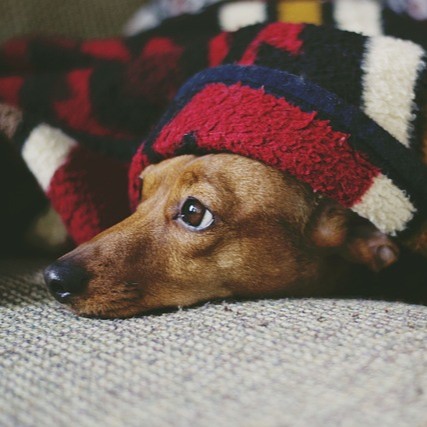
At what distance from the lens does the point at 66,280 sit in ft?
3.67

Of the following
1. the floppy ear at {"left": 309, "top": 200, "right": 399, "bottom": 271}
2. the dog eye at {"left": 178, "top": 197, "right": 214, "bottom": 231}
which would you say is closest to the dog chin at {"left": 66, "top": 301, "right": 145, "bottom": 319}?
the dog eye at {"left": 178, "top": 197, "right": 214, "bottom": 231}

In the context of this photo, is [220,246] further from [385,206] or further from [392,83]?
[392,83]

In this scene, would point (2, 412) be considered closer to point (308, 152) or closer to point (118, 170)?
point (308, 152)

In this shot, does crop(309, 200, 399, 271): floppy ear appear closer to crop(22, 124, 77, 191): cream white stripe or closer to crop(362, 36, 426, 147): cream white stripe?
crop(362, 36, 426, 147): cream white stripe

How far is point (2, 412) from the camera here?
78cm

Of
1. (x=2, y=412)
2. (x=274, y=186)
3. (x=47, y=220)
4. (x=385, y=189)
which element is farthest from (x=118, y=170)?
(x=2, y=412)

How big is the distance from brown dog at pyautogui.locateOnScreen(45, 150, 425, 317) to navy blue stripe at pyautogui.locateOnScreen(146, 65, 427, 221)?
14 centimetres

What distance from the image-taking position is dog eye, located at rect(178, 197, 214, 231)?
3.96ft

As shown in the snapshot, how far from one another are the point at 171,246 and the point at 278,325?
0.31 meters

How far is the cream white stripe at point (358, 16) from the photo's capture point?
1.65 metres

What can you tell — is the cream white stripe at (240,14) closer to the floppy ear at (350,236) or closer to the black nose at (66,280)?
the floppy ear at (350,236)

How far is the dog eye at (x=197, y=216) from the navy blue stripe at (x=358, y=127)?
0.25m

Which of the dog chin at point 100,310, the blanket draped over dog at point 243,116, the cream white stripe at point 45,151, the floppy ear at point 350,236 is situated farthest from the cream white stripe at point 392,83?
the cream white stripe at point 45,151

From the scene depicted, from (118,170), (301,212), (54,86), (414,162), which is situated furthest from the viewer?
(54,86)
